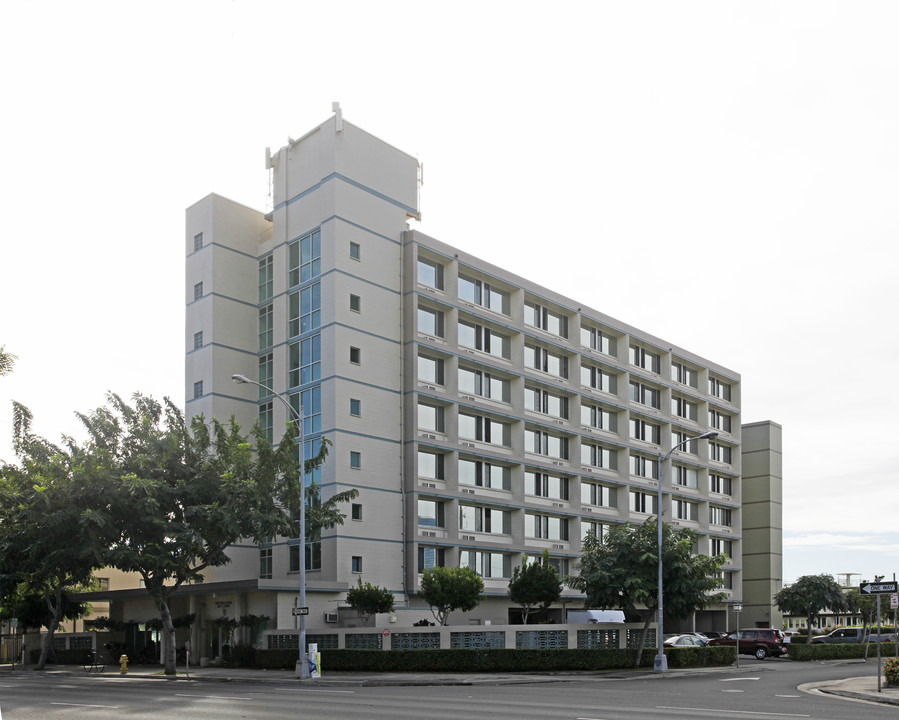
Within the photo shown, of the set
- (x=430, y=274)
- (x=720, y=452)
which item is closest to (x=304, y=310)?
(x=430, y=274)

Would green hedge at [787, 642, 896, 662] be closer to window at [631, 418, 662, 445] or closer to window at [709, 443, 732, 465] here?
window at [631, 418, 662, 445]

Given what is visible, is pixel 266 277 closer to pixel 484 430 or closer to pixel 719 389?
pixel 484 430

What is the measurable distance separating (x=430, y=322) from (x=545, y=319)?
35.9 feet

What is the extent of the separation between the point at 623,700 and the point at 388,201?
113ft

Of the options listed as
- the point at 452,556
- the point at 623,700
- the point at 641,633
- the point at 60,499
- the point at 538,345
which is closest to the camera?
the point at 623,700

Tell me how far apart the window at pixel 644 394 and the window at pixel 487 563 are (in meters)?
19.4

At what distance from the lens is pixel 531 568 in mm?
48188

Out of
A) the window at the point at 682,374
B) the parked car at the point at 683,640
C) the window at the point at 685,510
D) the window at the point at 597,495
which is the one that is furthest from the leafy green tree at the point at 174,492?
the window at the point at 682,374

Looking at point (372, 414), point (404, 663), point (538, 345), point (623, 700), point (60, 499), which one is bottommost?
point (404, 663)

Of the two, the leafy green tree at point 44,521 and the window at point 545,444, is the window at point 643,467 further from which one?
the leafy green tree at point 44,521

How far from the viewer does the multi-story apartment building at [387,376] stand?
4916 centimetres

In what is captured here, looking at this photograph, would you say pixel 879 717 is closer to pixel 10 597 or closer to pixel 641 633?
pixel 641 633

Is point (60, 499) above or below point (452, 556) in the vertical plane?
above

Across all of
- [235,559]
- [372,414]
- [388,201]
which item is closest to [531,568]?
[372,414]
